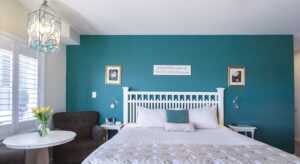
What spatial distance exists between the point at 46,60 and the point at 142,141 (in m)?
2.22

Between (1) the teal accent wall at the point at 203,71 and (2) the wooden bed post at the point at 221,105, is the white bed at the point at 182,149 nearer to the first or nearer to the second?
(2) the wooden bed post at the point at 221,105

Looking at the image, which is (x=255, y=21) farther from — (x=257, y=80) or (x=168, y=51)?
(x=168, y=51)

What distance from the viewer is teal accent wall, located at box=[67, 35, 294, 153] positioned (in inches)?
147

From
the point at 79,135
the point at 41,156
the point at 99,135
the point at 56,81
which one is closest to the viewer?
the point at 41,156

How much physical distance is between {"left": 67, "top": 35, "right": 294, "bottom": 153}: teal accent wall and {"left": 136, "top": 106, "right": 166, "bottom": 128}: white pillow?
0.57 meters

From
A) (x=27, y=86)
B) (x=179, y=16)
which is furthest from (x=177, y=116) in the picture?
(x=27, y=86)

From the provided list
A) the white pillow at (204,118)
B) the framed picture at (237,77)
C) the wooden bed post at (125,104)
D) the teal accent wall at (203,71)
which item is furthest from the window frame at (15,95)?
the framed picture at (237,77)

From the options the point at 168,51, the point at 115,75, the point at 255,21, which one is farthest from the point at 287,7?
the point at 115,75

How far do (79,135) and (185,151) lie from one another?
222cm

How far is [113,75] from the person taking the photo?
3857 millimetres

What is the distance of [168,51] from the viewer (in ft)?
12.6

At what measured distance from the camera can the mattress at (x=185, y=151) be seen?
1679 millimetres

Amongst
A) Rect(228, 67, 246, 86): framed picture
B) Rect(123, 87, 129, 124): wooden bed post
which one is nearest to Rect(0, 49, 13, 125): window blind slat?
Rect(123, 87, 129, 124): wooden bed post

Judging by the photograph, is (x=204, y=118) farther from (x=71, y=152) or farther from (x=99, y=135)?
(x=71, y=152)
